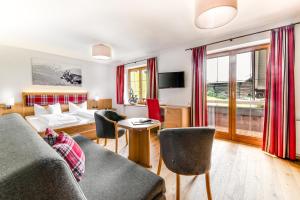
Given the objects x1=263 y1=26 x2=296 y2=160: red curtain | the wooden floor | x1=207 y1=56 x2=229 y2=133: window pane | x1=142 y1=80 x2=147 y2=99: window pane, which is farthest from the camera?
x1=142 y1=80 x2=147 y2=99: window pane

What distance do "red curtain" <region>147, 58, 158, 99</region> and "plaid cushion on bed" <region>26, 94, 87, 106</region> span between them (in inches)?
93.4

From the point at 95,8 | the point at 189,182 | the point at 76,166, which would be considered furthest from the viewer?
the point at 95,8

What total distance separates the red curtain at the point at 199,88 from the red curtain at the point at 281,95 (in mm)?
1183

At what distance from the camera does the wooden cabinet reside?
3.36 m

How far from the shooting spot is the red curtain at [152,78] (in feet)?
14.1

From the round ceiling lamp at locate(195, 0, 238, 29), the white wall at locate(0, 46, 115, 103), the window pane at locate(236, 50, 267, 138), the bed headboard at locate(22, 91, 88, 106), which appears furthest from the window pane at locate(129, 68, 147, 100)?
the round ceiling lamp at locate(195, 0, 238, 29)

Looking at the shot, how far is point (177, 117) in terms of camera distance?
3422 millimetres

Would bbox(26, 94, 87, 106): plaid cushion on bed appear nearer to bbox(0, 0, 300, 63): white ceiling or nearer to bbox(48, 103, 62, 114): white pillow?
bbox(48, 103, 62, 114): white pillow

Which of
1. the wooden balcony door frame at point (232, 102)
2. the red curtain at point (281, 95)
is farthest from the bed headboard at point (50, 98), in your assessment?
the red curtain at point (281, 95)

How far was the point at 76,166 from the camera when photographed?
1128 millimetres

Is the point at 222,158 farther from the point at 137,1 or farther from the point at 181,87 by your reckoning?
the point at 137,1

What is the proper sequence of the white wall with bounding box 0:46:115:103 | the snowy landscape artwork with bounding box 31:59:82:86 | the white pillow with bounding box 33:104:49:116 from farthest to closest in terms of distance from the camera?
1. the snowy landscape artwork with bounding box 31:59:82:86
2. the white pillow with bounding box 33:104:49:116
3. the white wall with bounding box 0:46:115:103

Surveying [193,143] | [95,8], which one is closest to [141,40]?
[95,8]

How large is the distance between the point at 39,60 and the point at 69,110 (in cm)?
163
